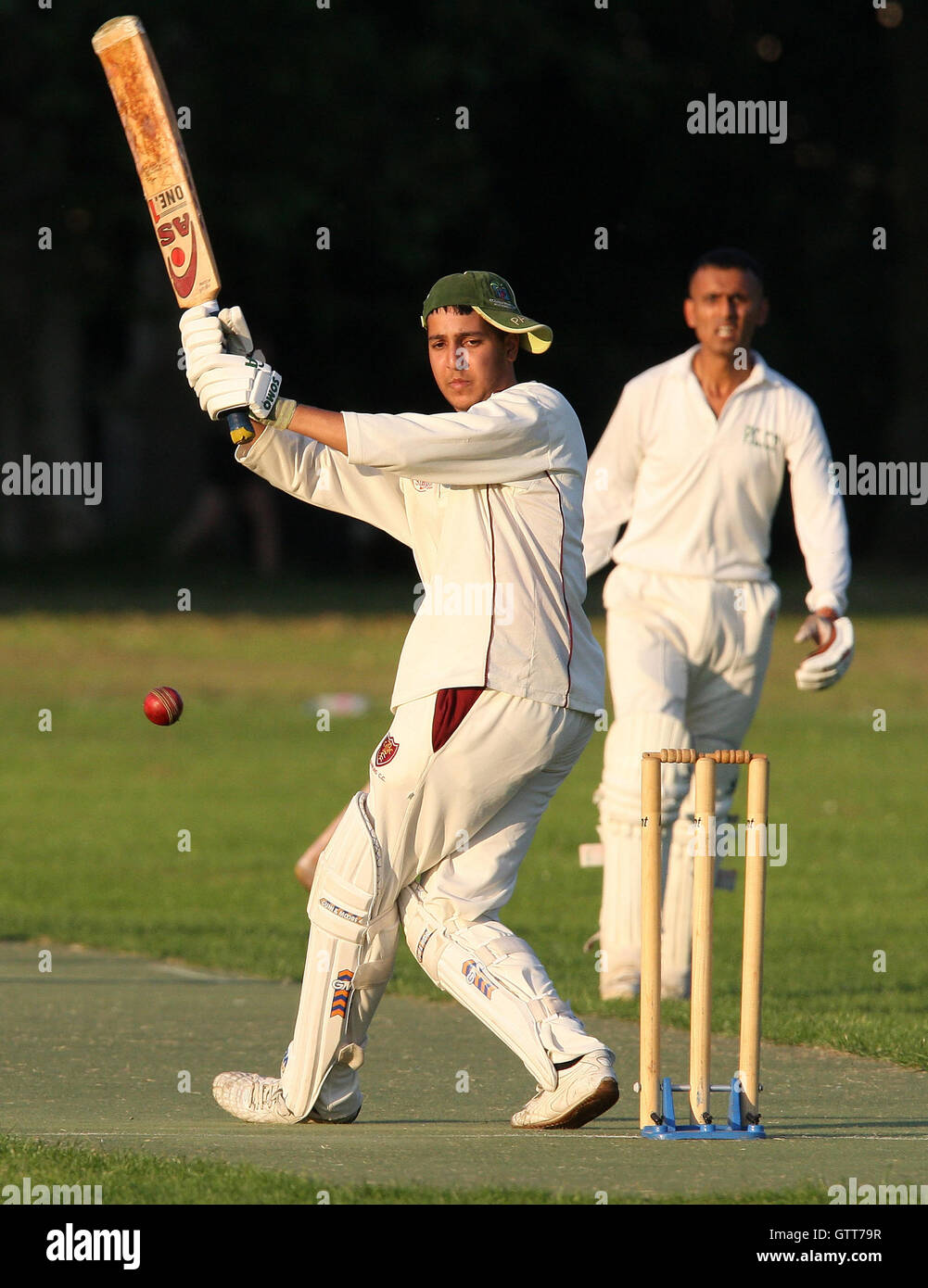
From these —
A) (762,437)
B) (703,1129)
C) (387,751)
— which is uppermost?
(762,437)

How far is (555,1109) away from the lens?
17.0ft

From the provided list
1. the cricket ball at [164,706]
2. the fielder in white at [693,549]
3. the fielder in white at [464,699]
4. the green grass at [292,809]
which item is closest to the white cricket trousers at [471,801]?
the fielder in white at [464,699]

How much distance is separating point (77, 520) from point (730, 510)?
23.3 meters

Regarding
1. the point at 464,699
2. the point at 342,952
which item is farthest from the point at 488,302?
the point at 342,952

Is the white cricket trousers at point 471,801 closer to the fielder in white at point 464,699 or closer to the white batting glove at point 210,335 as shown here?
the fielder in white at point 464,699

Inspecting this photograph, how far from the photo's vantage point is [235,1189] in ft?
14.9

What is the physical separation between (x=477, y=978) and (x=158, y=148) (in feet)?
7.25

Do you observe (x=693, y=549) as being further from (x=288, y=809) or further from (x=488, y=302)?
(x=288, y=809)

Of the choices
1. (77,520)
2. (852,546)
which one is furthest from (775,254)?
(77,520)

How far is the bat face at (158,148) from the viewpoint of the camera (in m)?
5.65

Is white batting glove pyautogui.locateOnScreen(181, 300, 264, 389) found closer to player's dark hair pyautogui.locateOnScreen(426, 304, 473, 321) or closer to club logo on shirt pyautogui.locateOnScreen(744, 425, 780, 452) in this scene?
player's dark hair pyautogui.locateOnScreen(426, 304, 473, 321)

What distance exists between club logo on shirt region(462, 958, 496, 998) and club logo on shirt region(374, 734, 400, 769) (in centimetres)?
50

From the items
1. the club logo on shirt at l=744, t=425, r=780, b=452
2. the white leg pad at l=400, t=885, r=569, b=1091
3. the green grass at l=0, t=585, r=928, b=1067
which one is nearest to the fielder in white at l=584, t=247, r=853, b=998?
the club logo on shirt at l=744, t=425, r=780, b=452

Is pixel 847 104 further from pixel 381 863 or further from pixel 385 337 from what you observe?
pixel 381 863
